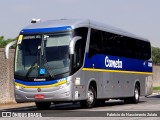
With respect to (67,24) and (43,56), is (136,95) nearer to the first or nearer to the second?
(67,24)

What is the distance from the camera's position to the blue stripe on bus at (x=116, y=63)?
2238cm

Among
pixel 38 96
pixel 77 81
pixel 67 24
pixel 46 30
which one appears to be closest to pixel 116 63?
pixel 77 81

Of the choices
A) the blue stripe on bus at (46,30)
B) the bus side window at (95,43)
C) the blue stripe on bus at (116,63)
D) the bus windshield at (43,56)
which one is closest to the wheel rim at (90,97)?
the blue stripe on bus at (116,63)

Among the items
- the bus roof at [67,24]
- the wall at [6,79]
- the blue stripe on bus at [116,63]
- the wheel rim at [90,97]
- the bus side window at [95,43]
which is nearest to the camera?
the bus roof at [67,24]

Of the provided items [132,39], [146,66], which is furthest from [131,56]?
[146,66]

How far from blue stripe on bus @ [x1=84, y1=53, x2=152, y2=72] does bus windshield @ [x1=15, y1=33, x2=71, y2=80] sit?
1480 millimetres

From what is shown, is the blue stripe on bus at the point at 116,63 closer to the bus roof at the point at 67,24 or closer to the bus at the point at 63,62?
the bus at the point at 63,62

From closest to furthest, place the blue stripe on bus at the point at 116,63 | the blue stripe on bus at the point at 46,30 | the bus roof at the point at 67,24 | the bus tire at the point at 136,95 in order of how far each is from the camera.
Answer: the blue stripe on bus at the point at 46,30, the bus roof at the point at 67,24, the blue stripe on bus at the point at 116,63, the bus tire at the point at 136,95

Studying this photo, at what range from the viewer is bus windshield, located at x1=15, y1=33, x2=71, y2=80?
20328 millimetres

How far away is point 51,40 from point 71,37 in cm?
83

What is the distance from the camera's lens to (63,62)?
799 inches

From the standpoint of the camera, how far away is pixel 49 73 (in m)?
20.3

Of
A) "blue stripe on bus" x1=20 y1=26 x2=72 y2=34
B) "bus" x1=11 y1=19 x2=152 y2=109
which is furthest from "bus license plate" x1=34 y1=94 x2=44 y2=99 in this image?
"blue stripe on bus" x1=20 y1=26 x2=72 y2=34

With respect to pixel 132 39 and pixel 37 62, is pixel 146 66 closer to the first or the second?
pixel 132 39
